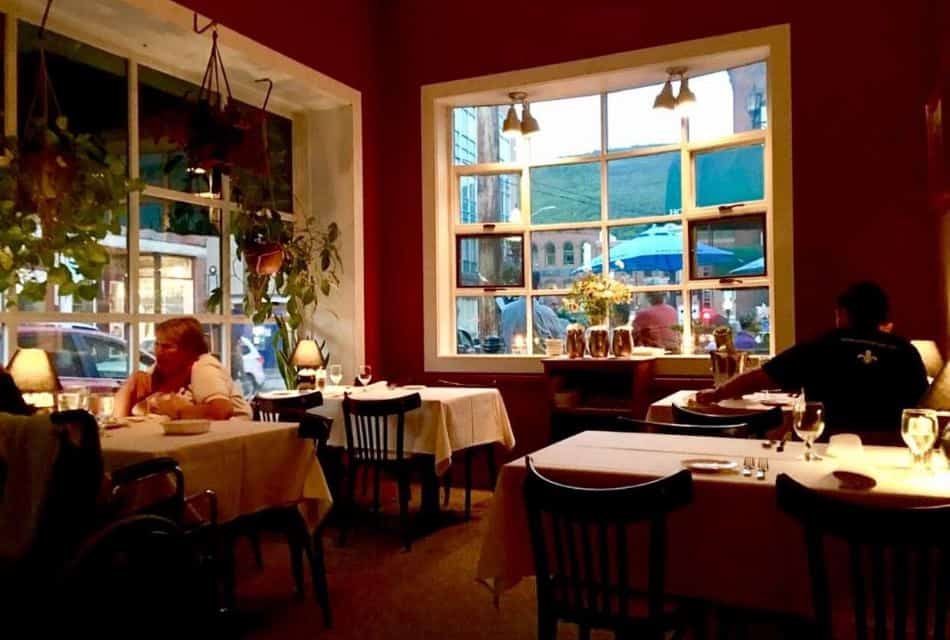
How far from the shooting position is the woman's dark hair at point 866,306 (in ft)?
10.0

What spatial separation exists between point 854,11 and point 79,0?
15.5 ft

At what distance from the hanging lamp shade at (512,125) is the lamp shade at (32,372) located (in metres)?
3.86

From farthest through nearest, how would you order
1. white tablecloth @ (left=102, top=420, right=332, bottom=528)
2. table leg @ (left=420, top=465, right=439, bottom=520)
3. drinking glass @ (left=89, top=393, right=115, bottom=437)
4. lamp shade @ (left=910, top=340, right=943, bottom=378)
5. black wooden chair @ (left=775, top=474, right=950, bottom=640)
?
table leg @ (left=420, top=465, right=439, bottom=520)
lamp shade @ (left=910, top=340, right=943, bottom=378)
drinking glass @ (left=89, top=393, right=115, bottom=437)
white tablecloth @ (left=102, top=420, right=332, bottom=528)
black wooden chair @ (left=775, top=474, right=950, bottom=640)

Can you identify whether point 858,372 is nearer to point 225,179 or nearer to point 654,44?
point 654,44

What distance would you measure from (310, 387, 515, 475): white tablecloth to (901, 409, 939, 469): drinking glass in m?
2.74

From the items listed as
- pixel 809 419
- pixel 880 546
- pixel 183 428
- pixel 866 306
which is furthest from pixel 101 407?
pixel 866 306

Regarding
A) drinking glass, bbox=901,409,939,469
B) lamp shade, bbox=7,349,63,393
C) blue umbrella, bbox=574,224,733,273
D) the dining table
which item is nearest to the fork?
the dining table

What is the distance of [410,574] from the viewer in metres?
3.95

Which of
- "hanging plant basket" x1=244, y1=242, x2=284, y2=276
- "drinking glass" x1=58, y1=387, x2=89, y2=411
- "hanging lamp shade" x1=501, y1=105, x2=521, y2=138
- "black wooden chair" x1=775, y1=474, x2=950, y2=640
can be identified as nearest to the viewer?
"black wooden chair" x1=775, y1=474, x2=950, y2=640

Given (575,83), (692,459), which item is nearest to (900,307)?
(575,83)

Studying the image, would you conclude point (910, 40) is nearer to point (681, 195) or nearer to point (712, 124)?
point (712, 124)

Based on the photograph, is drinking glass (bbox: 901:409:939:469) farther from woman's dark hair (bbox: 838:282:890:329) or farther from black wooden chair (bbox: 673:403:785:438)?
woman's dark hair (bbox: 838:282:890:329)

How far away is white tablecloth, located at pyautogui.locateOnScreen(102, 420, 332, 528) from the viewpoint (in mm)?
2779

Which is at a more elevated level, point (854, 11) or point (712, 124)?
point (854, 11)
